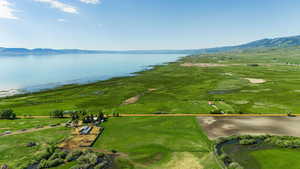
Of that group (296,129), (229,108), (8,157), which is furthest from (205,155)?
(8,157)

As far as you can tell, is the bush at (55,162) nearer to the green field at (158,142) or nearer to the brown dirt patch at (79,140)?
the brown dirt patch at (79,140)

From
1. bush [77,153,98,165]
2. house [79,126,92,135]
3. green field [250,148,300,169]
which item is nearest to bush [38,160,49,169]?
bush [77,153,98,165]

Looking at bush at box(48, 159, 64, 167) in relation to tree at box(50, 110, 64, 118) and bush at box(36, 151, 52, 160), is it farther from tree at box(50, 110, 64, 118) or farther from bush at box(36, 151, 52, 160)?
tree at box(50, 110, 64, 118)

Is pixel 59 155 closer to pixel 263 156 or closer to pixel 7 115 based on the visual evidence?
pixel 7 115

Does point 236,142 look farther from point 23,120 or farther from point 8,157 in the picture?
point 23,120

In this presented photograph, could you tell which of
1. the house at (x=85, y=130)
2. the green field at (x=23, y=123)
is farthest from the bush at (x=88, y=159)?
the green field at (x=23, y=123)

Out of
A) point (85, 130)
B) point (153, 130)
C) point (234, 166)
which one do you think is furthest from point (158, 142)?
point (85, 130)
